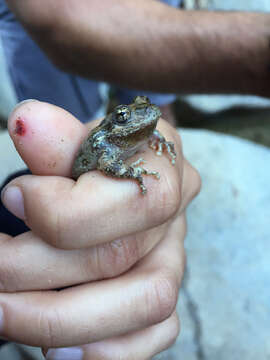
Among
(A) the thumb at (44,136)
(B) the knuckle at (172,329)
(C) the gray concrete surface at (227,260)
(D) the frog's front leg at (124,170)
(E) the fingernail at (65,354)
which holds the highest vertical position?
(A) the thumb at (44,136)

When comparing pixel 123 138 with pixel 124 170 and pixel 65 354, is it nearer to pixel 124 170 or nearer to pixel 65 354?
pixel 124 170

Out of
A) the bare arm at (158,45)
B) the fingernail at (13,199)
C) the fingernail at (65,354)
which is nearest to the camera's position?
the fingernail at (13,199)

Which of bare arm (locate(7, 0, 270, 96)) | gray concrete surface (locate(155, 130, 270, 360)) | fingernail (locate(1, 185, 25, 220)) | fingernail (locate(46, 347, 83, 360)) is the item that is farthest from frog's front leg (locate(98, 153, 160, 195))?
bare arm (locate(7, 0, 270, 96))

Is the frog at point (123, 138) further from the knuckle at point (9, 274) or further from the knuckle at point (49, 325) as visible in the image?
the knuckle at point (49, 325)

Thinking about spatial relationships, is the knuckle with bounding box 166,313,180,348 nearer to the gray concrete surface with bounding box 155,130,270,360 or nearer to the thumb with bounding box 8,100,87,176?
the gray concrete surface with bounding box 155,130,270,360

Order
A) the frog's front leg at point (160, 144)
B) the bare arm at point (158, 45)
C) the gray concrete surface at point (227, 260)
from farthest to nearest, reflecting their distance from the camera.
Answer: the bare arm at point (158, 45) → the gray concrete surface at point (227, 260) → the frog's front leg at point (160, 144)

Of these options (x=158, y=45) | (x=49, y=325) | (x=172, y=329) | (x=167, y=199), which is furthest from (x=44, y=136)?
(x=158, y=45)

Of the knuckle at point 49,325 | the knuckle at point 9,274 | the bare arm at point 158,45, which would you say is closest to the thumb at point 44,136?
the knuckle at point 9,274
